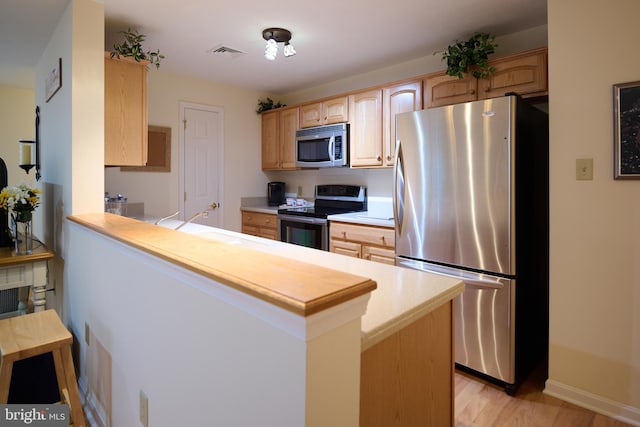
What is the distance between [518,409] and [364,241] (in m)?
1.55

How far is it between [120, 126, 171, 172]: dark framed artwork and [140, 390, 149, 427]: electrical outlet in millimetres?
2779

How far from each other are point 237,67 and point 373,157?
160cm

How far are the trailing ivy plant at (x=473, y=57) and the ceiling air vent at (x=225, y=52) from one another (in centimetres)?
174

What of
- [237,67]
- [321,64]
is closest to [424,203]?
[321,64]

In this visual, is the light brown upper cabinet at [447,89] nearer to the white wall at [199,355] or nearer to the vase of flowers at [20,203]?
the white wall at [199,355]

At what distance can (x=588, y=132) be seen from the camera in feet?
6.34

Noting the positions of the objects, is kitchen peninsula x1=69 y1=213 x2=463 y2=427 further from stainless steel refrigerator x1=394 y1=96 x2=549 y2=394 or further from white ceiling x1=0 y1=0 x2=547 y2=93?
white ceiling x1=0 y1=0 x2=547 y2=93

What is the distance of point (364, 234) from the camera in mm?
3109

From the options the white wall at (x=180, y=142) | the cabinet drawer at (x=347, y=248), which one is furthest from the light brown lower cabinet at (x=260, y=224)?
the cabinet drawer at (x=347, y=248)

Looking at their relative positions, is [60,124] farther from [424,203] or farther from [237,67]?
[424,203]

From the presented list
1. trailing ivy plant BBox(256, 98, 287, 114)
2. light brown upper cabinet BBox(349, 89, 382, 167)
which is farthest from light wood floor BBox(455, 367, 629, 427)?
trailing ivy plant BBox(256, 98, 287, 114)

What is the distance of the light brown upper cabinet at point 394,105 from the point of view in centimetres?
302

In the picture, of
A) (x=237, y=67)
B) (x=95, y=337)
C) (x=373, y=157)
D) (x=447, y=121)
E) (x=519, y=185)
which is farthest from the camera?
→ (x=237, y=67)

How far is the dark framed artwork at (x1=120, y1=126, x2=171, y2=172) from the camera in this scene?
12.2 ft
